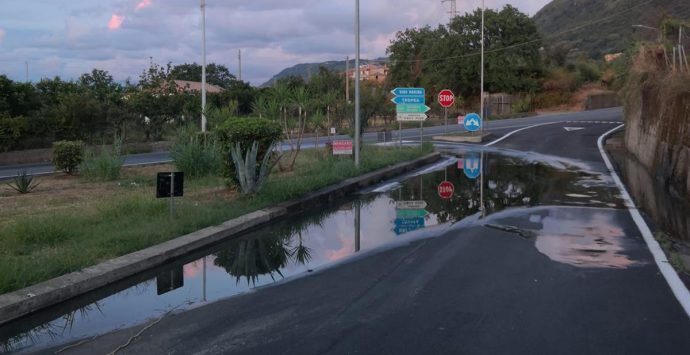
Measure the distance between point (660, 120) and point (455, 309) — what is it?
576 inches

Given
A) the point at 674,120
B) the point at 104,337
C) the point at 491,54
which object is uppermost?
the point at 491,54

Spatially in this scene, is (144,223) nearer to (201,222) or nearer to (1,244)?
(201,222)

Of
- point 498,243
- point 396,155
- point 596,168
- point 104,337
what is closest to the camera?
point 104,337

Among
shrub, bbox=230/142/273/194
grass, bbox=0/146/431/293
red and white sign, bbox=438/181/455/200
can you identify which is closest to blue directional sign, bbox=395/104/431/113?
red and white sign, bbox=438/181/455/200

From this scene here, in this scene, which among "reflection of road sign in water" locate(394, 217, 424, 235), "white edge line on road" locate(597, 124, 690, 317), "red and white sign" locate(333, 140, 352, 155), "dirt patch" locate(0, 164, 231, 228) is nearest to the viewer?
"white edge line on road" locate(597, 124, 690, 317)

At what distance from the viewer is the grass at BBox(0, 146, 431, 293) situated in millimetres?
7883

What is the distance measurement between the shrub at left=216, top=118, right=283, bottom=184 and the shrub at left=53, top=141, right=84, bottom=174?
21.1 ft

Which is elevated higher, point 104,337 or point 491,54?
point 491,54

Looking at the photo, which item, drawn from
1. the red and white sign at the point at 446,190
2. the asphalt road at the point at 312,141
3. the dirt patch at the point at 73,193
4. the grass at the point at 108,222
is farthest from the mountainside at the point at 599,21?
the grass at the point at 108,222

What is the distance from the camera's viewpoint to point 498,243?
9.64 meters

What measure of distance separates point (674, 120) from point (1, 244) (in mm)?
15138

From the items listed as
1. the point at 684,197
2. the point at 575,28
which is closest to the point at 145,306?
the point at 684,197

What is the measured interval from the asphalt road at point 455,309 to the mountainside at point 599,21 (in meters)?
93.1

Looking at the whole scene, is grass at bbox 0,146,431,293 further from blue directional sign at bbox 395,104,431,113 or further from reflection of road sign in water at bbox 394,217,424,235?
blue directional sign at bbox 395,104,431,113
